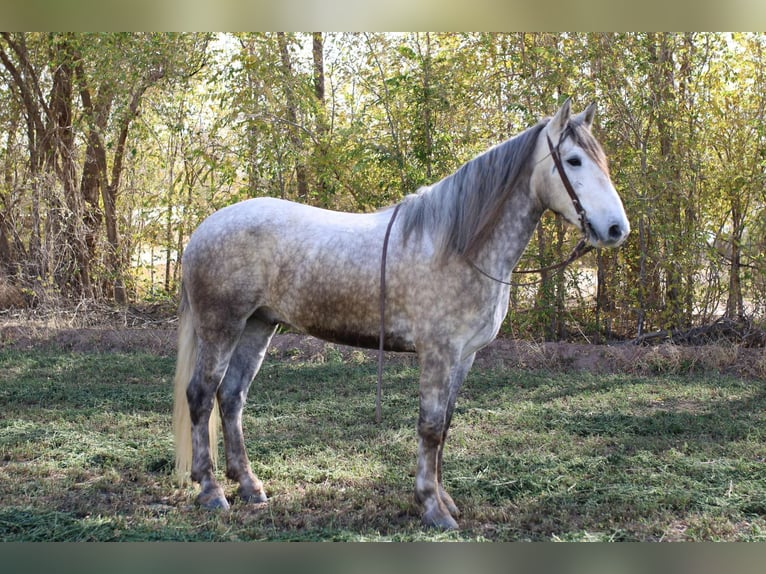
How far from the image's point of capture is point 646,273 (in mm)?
7047

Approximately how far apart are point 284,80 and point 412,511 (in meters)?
5.21

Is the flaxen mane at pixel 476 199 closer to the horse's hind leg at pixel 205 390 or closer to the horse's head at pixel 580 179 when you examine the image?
the horse's head at pixel 580 179

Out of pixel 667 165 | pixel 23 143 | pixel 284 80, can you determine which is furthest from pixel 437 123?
pixel 23 143

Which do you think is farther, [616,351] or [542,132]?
[616,351]

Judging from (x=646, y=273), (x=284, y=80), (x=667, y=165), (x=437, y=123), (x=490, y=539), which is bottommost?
(x=490, y=539)

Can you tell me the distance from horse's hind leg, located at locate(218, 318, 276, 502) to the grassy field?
0.12 metres

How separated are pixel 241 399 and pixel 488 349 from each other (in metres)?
3.68

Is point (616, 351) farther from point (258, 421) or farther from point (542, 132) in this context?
point (542, 132)

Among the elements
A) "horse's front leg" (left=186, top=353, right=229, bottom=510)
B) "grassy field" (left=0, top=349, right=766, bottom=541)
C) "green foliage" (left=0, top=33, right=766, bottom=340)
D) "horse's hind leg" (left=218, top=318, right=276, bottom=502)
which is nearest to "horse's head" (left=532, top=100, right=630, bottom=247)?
"grassy field" (left=0, top=349, right=766, bottom=541)

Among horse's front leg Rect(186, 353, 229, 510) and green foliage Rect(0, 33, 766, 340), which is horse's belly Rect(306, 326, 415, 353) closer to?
horse's front leg Rect(186, 353, 229, 510)

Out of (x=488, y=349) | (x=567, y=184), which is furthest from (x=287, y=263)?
(x=488, y=349)

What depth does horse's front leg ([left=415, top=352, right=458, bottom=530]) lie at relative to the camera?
293cm

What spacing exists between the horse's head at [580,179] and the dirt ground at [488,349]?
3654 millimetres

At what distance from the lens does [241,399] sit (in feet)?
11.2
